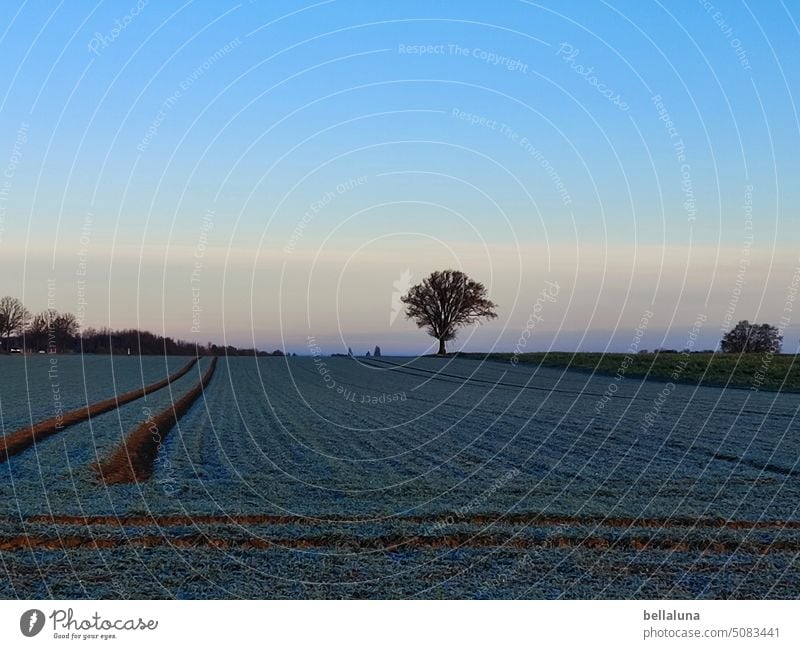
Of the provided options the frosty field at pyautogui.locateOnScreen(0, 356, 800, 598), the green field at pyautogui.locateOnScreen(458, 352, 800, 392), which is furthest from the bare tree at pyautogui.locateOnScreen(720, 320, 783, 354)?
the frosty field at pyautogui.locateOnScreen(0, 356, 800, 598)

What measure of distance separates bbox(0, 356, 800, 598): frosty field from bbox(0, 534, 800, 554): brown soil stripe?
2.4 inches

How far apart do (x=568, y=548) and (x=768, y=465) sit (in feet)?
42.3

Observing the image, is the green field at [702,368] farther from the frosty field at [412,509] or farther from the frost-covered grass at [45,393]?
the frost-covered grass at [45,393]

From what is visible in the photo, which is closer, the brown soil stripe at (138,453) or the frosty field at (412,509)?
the frosty field at (412,509)

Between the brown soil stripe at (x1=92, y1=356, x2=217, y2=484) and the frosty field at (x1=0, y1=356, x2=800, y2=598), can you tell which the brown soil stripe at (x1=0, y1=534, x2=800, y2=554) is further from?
the brown soil stripe at (x1=92, y1=356, x2=217, y2=484)

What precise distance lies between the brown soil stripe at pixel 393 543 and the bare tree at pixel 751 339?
86673 millimetres

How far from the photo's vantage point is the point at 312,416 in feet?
131

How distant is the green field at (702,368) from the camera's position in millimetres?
62062

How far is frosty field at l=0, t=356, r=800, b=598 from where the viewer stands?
1418 cm

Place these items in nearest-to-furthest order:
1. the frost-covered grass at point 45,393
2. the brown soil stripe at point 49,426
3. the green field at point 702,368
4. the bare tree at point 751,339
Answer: the brown soil stripe at point 49,426
the frost-covered grass at point 45,393
the green field at point 702,368
the bare tree at point 751,339
